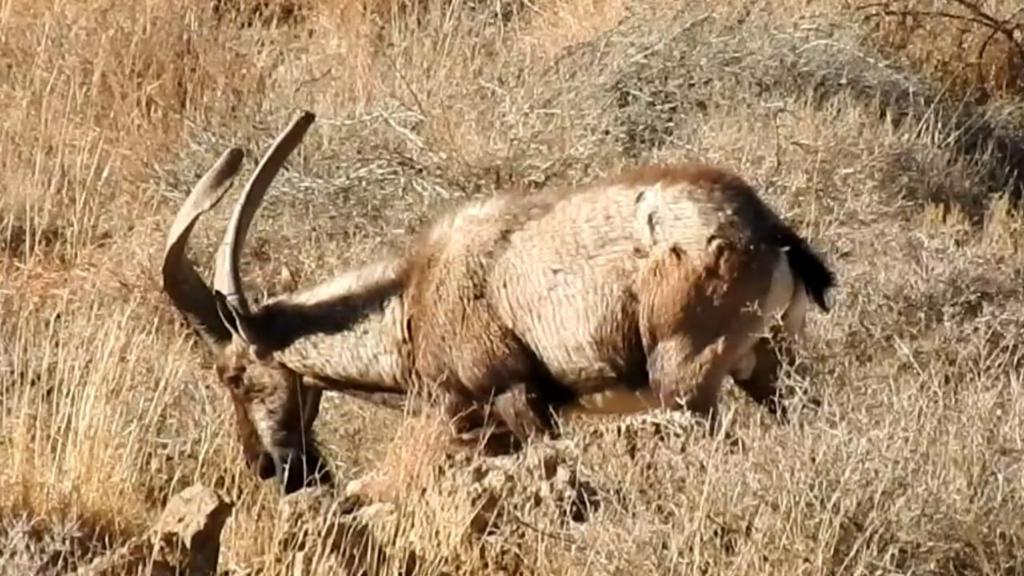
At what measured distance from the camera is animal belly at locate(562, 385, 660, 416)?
7930mm

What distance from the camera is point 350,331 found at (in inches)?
336

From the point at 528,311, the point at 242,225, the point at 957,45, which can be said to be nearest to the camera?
the point at 528,311

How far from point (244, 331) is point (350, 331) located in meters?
0.42

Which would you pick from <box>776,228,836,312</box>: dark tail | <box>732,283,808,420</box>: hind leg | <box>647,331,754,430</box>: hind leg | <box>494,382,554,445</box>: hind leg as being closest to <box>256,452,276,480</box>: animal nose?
<box>494,382,554,445</box>: hind leg

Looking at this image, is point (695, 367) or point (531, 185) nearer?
point (695, 367)

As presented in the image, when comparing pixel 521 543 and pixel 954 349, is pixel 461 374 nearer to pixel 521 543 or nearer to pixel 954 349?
pixel 521 543

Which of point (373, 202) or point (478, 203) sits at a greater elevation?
point (478, 203)

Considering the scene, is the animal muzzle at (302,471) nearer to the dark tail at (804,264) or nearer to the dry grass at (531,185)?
the dry grass at (531,185)

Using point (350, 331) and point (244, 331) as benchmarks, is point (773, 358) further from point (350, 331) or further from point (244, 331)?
point (244, 331)

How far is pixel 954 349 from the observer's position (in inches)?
348

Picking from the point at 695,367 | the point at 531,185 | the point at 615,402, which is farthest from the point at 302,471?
the point at 531,185

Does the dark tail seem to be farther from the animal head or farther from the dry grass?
the animal head

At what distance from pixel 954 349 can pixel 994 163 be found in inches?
155

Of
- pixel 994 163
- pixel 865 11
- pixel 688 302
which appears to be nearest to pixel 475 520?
pixel 688 302
